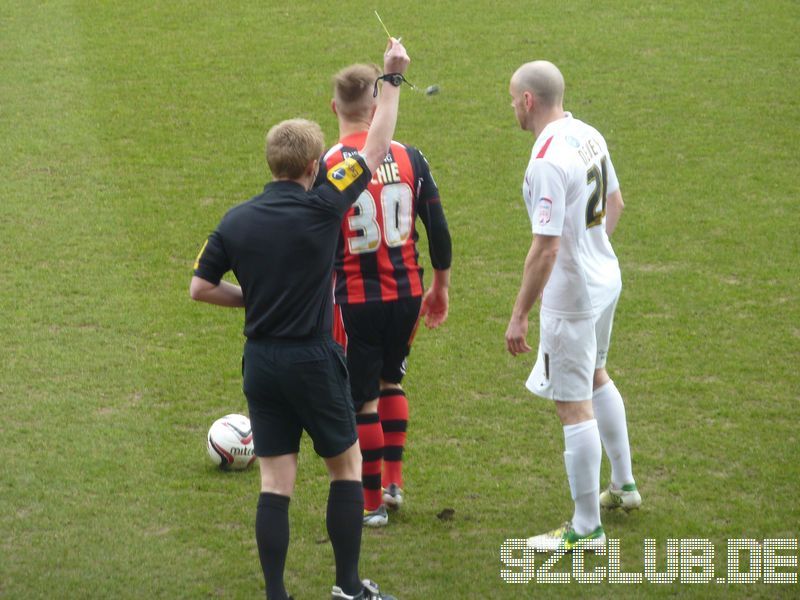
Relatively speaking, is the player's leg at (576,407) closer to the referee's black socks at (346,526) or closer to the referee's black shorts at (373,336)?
the referee's black shorts at (373,336)

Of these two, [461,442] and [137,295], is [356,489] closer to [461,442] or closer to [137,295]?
[461,442]

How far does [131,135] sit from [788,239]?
667 centimetres

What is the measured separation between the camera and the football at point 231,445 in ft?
20.9

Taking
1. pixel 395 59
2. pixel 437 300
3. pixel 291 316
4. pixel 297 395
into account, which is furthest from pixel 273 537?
pixel 395 59

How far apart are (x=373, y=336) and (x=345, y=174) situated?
1.25m

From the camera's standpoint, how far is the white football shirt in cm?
520

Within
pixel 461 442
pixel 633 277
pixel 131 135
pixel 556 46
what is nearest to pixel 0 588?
pixel 461 442

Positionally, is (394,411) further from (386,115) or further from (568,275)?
(386,115)

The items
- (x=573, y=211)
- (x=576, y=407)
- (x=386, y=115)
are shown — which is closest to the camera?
(x=386, y=115)

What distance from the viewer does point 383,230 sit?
5.70 m

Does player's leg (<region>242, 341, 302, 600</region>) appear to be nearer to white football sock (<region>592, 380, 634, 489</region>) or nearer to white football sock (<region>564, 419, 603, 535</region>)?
white football sock (<region>564, 419, 603, 535</region>)

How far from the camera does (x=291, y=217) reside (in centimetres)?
465

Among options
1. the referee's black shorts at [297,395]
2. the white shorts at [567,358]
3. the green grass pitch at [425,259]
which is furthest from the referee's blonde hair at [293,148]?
the green grass pitch at [425,259]

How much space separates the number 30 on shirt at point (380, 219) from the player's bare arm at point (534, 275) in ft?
2.55
